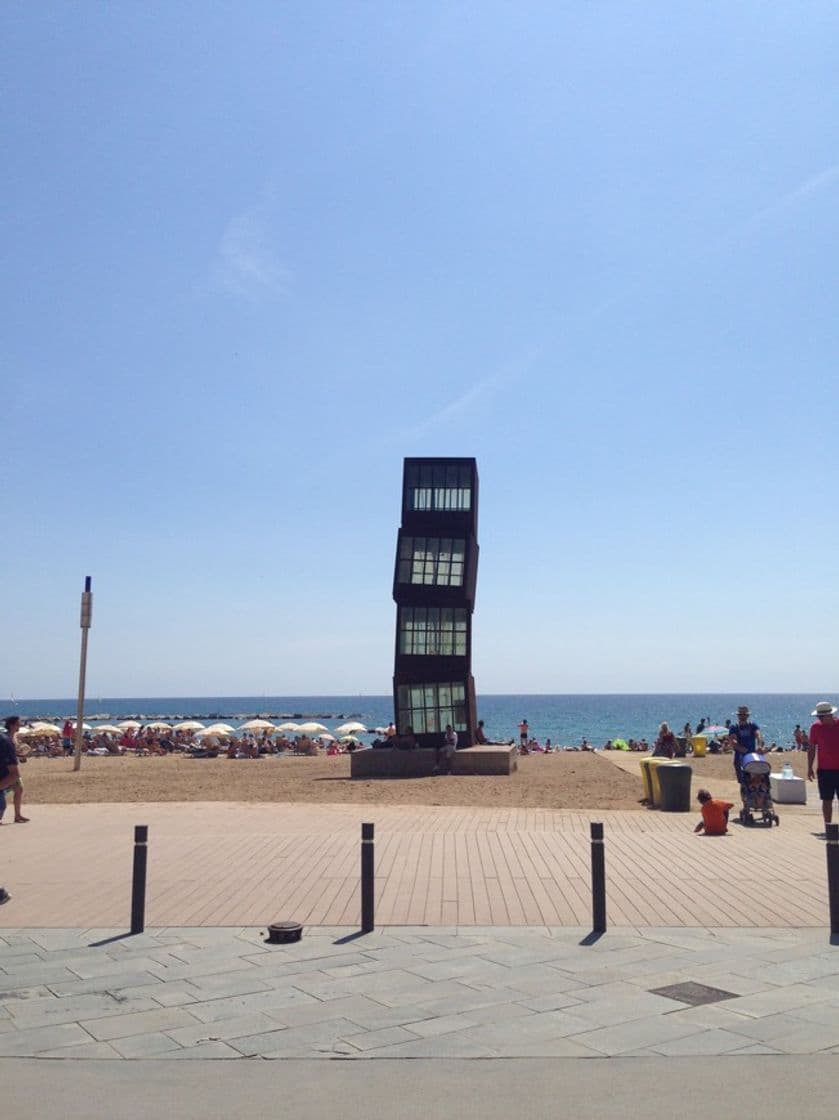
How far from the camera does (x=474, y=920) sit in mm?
8594

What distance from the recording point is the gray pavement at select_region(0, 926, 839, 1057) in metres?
5.47

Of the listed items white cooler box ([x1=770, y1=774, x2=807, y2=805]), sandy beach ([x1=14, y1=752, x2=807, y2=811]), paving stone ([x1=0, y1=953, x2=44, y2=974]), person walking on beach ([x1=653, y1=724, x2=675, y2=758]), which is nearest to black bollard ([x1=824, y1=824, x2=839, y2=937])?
paving stone ([x1=0, y1=953, x2=44, y2=974])

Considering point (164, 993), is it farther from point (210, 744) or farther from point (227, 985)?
point (210, 744)

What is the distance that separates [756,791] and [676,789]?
8.03ft

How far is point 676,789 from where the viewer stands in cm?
1689

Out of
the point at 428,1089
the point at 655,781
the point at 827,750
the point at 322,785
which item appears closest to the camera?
the point at 428,1089

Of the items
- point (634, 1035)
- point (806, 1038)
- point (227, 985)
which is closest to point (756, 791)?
point (806, 1038)

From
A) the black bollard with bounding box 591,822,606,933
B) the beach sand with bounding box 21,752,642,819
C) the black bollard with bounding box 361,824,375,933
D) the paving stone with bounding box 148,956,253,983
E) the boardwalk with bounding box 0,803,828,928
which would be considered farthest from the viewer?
the beach sand with bounding box 21,752,642,819

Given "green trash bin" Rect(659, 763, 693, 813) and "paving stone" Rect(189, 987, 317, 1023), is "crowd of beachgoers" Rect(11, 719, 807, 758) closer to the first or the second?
"green trash bin" Rect(659, 763, 693, 813)

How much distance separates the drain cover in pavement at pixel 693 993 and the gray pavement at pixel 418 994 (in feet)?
0.04

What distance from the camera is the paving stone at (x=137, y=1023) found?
574cm

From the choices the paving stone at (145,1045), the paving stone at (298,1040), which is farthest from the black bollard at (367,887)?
the paving stone at (145,1045)

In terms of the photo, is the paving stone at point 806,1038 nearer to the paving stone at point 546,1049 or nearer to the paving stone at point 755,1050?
the paving stone at point 755,1050

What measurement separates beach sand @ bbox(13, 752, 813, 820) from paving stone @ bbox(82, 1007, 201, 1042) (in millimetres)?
11985
